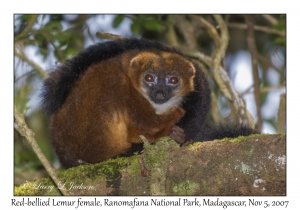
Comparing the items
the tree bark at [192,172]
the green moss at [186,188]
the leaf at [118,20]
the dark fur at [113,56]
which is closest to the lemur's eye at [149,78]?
the dark fur at [113,56]

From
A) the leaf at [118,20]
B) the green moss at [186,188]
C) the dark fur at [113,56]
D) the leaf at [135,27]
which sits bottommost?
the green moss at [186,188]

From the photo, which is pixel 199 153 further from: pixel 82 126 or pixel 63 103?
pixel 63 103

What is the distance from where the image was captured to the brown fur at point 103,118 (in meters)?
4.52

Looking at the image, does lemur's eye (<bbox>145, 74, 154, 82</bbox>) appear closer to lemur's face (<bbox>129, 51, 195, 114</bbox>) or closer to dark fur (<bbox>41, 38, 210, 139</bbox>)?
lemur's face (<bbox>129, 51, 195, 114</bbox>)

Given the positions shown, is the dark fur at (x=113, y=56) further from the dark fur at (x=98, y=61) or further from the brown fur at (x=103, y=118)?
the brown fur at (x=103, y=118)

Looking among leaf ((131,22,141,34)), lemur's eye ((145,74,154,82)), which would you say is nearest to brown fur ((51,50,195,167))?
lemur's eye ((145,74,154,82))

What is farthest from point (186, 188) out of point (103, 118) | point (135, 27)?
point (135, 27)

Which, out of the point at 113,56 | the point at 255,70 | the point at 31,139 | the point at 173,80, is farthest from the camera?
the point at 255,70

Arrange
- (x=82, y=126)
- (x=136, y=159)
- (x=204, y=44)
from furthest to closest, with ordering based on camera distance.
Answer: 1. (x=204, y=44)
2. (x=82, y=126)
3. (x=136, y=159)

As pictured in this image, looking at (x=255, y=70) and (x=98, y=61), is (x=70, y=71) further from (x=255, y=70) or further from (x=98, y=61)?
(x=255, y=70)

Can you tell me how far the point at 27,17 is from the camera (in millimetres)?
6633

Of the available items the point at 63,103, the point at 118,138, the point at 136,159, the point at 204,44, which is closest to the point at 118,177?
the point at 136,159

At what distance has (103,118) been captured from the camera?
4.50m

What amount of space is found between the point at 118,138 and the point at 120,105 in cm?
33
